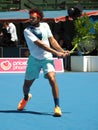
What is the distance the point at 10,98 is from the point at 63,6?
2147cm

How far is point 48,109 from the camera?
380 inches

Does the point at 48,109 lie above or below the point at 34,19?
below

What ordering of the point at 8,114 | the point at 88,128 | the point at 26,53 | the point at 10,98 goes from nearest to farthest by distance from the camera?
the point at 88,128 < the point at 8,114 < the point at 10,98 < the point at 26,53

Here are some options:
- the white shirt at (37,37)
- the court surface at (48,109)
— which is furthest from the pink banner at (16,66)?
the white shirt at (37,37)

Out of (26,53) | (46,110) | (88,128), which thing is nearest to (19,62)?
(26,53)

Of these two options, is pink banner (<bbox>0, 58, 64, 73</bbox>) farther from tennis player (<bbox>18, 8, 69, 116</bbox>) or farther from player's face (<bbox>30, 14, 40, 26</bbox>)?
player's face (<bbox>30, 14, 40, 26</bbox>)

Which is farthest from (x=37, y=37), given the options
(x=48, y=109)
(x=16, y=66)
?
(x=16, y=66)

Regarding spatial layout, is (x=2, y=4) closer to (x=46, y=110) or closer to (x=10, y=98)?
(x=10, y=98)

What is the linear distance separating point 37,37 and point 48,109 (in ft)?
5.04

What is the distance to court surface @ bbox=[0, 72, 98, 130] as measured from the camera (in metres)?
7.89

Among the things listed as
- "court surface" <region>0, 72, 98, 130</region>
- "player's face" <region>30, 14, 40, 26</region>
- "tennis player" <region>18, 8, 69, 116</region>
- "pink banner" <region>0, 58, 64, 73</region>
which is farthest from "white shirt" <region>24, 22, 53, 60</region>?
"pink banner" <region>0, 58, 64, 73</region>

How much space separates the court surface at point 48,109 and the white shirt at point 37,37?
1.08 metres

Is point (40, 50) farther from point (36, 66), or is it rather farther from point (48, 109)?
point (48, 109)

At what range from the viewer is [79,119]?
27.7ft
